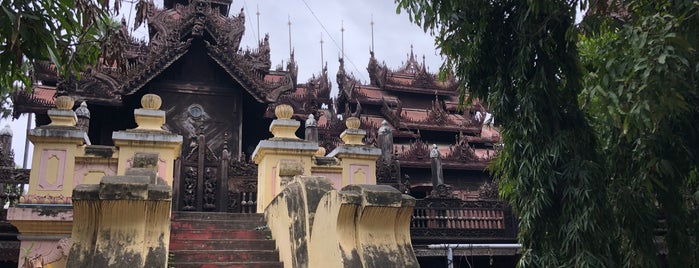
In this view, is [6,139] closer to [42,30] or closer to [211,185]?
[211,185]

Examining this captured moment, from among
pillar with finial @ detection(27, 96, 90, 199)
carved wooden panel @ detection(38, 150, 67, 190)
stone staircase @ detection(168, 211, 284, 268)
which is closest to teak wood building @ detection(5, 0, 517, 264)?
pillar with finial @ detection(27, 96, 90, 199)

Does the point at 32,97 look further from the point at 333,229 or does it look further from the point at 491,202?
the point at 333,229

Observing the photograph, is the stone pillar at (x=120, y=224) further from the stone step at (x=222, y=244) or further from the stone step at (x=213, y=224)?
the stone step at (x=213, y=224)

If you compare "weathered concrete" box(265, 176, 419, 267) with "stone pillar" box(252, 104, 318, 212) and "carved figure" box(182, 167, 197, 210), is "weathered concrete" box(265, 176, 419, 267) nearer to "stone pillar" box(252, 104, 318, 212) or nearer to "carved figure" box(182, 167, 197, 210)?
"stone pillar" box(252, 104, 318, 212)

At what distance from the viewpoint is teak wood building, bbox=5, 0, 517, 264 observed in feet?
35.2

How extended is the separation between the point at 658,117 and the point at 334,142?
16.6 meters

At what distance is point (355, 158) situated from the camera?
984 centimetres

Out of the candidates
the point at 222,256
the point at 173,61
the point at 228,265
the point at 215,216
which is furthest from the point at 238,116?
the point at 228,265

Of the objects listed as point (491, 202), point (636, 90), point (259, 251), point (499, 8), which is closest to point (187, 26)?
point (491, 202)

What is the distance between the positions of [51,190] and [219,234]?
2.45m

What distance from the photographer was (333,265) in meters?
5.12

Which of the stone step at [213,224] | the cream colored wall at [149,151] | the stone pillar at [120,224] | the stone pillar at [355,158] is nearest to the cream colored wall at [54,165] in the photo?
the cream colored wall at [149,151]

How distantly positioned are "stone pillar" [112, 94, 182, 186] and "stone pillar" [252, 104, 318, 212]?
4.46 ft

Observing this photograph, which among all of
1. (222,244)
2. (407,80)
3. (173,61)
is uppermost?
(407,80)
